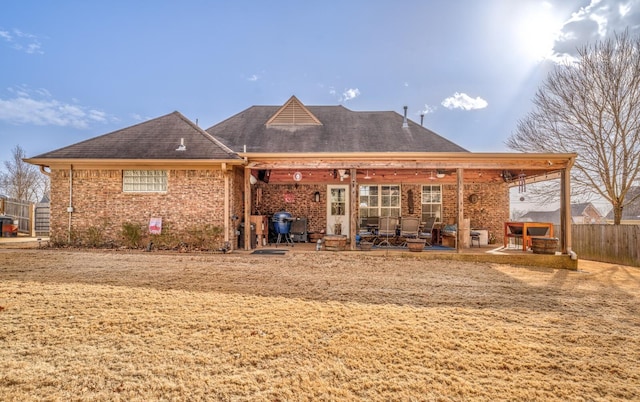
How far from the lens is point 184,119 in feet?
37.0

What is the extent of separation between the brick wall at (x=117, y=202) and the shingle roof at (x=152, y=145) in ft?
1.78

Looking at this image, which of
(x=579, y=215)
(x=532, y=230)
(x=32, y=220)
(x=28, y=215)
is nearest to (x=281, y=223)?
(x=532, y=230)

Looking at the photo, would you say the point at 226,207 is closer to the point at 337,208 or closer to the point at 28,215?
the point at 337,208

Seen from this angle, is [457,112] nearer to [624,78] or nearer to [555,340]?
[624,78]

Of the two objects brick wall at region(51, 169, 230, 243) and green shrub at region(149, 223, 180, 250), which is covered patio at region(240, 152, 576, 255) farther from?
green shrub at region(149, 223, 180, 250)

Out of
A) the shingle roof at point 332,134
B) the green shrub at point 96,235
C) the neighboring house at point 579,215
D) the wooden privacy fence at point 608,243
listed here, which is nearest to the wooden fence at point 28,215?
the green shrub at point 96,235

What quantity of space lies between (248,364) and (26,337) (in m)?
2.44

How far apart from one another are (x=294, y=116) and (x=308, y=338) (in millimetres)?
11523

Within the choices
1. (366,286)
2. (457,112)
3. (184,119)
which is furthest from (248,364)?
(457,112)

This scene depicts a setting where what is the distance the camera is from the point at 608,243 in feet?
35.0

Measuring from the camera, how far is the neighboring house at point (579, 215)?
111 feet

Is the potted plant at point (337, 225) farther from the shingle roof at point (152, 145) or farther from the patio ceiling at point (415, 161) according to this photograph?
the shingle roof at point (152, 145)

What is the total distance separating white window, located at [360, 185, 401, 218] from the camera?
11.9 m

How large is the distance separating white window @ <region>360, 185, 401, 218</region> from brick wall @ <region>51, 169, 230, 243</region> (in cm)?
591
